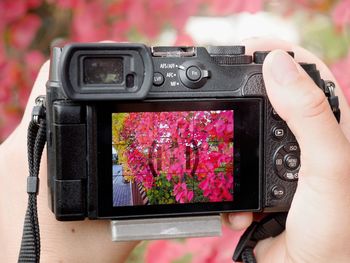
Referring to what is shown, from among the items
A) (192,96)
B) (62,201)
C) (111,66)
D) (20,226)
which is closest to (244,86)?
(192,96)

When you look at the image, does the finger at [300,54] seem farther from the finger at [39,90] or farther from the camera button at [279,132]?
the finger at [39,90]

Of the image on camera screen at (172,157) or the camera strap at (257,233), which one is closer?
the image on camera screen at (172,157)

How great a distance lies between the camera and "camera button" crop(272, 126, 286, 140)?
3.75ft

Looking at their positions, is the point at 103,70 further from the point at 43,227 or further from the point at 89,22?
the point at 89,22

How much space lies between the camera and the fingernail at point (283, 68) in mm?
1065

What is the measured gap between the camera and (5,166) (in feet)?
4.36

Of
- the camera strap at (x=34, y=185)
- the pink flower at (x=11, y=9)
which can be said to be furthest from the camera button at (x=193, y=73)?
the pink flower at (x=11, y=9)

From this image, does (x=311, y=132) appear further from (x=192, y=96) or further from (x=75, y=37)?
(x=75, y=37)

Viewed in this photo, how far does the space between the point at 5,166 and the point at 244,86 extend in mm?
443

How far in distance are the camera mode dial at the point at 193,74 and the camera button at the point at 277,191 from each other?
0.18 m

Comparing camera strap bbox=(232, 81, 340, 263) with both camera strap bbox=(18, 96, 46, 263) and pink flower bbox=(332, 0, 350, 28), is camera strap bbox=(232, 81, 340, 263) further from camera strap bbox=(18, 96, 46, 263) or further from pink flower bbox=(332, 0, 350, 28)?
pink flower bbox=(332, 0, 350, 28)

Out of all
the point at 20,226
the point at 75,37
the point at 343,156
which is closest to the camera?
the point at 343,156

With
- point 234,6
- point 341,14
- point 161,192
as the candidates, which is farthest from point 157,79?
point 341,14

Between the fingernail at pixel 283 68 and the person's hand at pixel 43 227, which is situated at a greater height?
the fingernail at pixel 283 68
